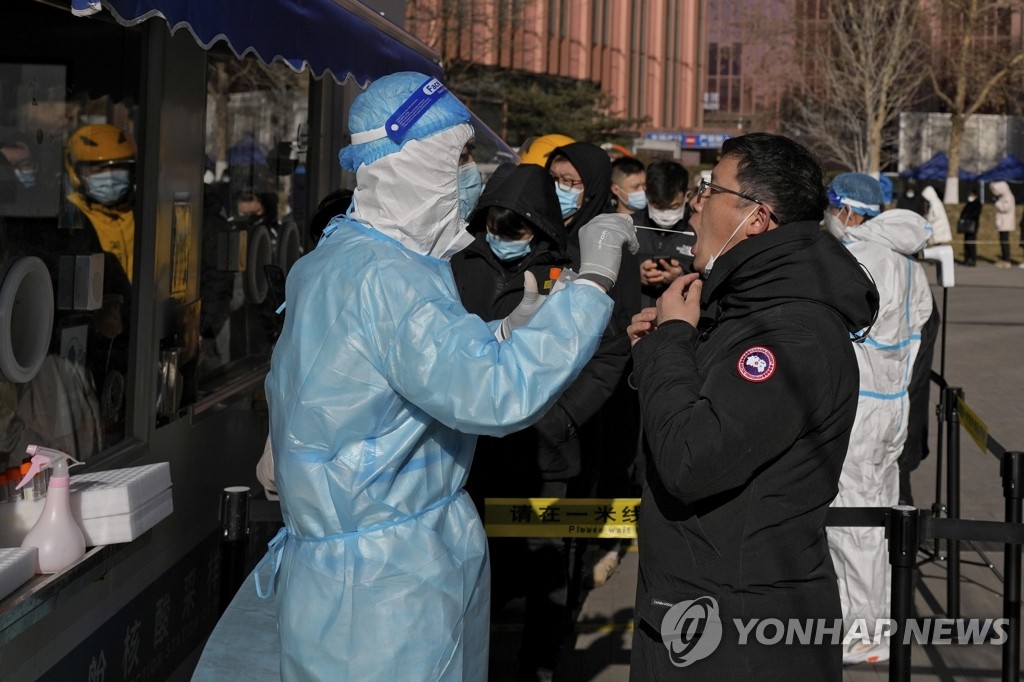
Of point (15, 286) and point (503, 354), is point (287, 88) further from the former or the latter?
point (503, 354)

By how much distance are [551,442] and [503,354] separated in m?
2.24

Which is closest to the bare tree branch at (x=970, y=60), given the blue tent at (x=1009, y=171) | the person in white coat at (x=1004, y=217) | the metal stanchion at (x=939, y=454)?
the blue tent at (x=1009, y=171)

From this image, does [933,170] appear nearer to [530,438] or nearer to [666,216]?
[666,216]

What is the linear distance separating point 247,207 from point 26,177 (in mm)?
2407

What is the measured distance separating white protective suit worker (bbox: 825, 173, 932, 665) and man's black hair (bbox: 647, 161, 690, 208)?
156 cm

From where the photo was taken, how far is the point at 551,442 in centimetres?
454

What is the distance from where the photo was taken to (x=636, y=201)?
711 centimetres

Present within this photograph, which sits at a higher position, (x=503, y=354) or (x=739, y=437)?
(x=503, y=354)

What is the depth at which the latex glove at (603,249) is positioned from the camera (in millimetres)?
2555

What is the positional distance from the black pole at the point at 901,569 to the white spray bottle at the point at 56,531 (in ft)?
7.34

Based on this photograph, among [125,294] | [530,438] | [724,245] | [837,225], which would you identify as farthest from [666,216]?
[724,245]

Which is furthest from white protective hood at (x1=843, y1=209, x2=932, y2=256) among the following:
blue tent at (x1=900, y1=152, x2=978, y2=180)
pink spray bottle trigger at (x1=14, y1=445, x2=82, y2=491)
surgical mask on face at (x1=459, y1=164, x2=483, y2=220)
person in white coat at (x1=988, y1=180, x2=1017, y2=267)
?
blue tent at (x1=900, y1=152, x2=978, y2=180)

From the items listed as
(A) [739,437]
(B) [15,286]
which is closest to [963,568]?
(A) [739,437]

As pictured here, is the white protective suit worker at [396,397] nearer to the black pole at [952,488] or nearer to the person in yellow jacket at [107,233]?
the person in yellow jacket at [107,233]
